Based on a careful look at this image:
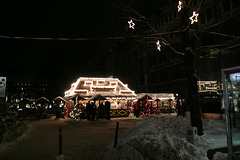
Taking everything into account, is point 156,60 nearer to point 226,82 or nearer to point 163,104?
point 163,104

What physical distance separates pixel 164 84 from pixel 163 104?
522 centimetres

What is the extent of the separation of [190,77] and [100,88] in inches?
752

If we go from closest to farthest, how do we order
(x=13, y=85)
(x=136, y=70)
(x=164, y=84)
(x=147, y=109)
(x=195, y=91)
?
(x=195, y=91), (x=147, y=109), (x=164, y=84), (x=136, y=70), (x=13, y=85)

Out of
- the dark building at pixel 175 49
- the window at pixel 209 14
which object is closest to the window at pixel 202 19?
the dark building at pixel 175 49

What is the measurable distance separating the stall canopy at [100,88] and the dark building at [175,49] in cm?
772

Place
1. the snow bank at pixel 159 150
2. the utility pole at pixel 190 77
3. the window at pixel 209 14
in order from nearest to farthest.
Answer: the snow bank at pixel 159 150
the utility pole at pixel 190 77
the window at pixel 209 14

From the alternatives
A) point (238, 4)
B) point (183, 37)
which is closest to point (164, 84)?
point (238, 4)

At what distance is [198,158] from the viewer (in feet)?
18.2

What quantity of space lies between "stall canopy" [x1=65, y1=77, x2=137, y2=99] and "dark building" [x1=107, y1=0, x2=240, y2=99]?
7.72 meters

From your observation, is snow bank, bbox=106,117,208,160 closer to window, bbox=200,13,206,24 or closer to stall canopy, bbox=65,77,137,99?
stall canopy, bbox=65,77,137,99

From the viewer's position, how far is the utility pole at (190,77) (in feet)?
31.4

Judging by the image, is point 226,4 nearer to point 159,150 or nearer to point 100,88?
point 100,88

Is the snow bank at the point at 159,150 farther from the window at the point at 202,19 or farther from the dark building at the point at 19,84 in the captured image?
the dark building at the point at 19,84

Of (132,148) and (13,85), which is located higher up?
(13,85)
